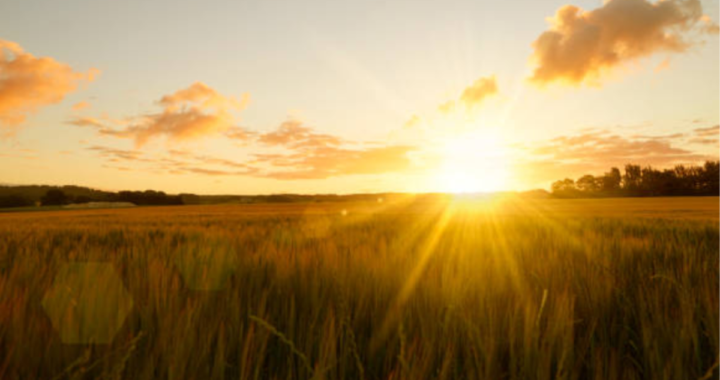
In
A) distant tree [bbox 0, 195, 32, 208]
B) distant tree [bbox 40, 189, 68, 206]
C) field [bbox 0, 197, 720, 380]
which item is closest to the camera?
field [bbox 0, 197, 720, 380]

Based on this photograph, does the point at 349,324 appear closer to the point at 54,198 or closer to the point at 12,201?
the point at 12,201

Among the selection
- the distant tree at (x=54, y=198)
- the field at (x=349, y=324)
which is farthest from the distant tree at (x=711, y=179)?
the distant tree at (x=54, y=198)

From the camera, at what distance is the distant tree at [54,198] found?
45.7 meters

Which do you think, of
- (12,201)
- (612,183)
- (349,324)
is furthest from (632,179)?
(12,201)

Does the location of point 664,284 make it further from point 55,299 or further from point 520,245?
point 55,299

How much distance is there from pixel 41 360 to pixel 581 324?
1960 mm

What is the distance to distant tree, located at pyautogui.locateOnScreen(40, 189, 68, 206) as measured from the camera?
4566 centimetres

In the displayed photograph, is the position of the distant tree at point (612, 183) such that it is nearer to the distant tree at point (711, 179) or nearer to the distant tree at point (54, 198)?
the distant tree at point (711, 179)

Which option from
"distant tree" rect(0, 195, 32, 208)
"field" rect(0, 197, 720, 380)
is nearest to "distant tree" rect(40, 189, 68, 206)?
"distant tree" rect(0, 195, 32, 208)

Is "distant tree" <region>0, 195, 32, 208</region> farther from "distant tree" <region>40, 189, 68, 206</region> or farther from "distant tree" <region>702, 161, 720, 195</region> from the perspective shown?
"distant tree" <region>702, 161, 720, 195</region>

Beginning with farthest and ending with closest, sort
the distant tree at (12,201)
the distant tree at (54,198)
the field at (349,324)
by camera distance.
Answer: the distant tree at (54,198), the distant tree at (12,201), the field at (349,324)

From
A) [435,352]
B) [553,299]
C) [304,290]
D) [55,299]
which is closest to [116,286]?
[55,299]

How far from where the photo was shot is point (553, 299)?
1664 millimetres

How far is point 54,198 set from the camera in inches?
1827
